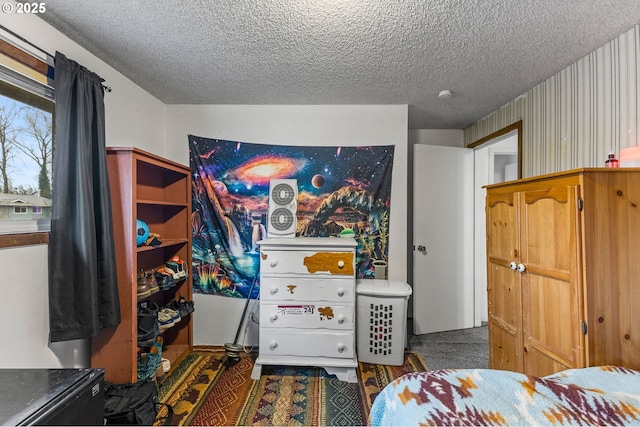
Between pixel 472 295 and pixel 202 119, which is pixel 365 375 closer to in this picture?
pixel 472 295

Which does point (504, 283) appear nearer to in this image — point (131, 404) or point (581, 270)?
point (581, 270)

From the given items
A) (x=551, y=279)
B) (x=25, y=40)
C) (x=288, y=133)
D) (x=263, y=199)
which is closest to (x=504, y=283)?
(x=551, y=279)

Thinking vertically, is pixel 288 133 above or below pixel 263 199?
above

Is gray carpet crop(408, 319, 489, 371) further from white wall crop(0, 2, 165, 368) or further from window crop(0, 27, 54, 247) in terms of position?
window crop(0, 27, 54, 247)

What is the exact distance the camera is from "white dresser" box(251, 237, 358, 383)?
220cm

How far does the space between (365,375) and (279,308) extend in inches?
34.5

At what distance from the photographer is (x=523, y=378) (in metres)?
1.05

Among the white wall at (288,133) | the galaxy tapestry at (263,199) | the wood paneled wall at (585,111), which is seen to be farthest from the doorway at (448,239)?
the wood paneled wall at (585,111)

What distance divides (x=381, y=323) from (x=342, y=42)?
2.10 meters

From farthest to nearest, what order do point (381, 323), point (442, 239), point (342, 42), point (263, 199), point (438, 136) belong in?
point (438, 136)
point (442, 239)
point (263, 199)
point (381, 323)
point (342, 42)

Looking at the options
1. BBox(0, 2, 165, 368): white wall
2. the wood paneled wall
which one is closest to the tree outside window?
BBox(0, 2, 165, 368): white wall

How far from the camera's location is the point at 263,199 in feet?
9.07

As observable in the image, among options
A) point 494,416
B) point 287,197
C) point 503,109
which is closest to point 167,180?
point 287,197

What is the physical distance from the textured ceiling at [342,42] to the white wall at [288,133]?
0.25m
